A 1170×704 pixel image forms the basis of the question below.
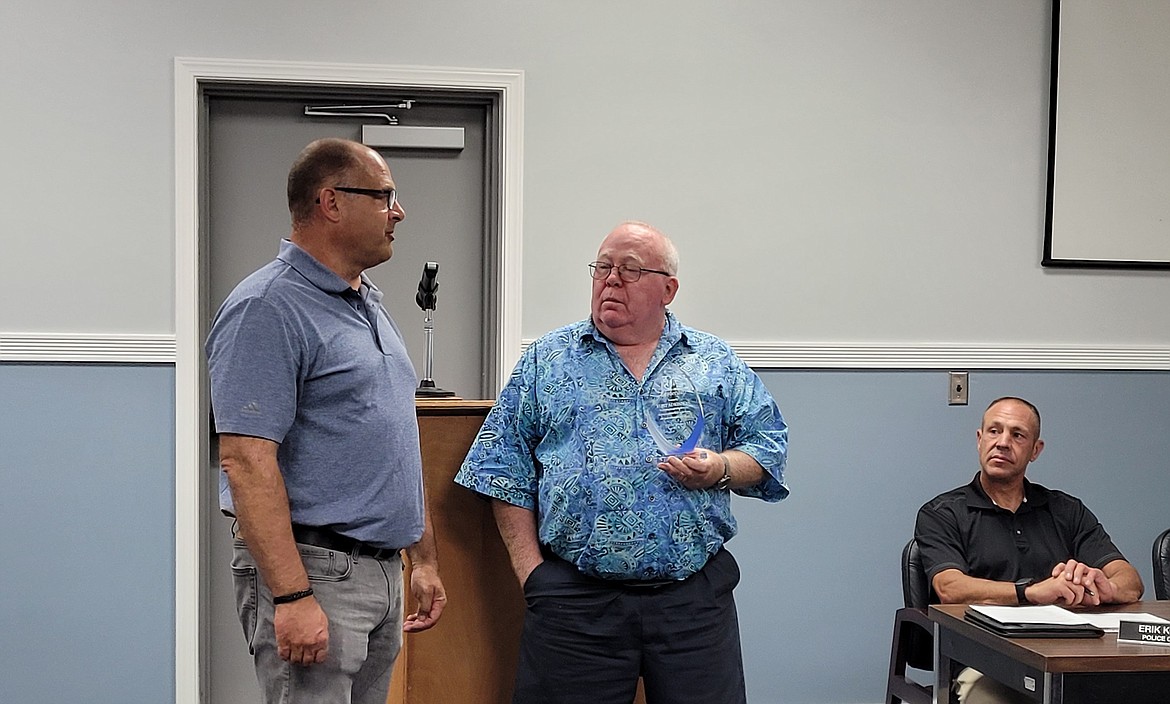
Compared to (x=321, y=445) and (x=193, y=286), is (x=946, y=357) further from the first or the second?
(x=321, y=445)

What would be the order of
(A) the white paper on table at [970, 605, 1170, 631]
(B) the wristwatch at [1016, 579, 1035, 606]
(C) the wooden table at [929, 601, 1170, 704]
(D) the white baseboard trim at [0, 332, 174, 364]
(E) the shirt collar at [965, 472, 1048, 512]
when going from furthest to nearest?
1. (D) the white baseboard trim at [0, 332, 174, 364]
2. (E) the shirt collar at [965, 472, 1048, 512]
3. (B) the wristwatch at [1016, 579, 1035, 606]
4. (A) the white paper on table at [970, 605, 1170, 631]
5. (C) the wooden table at [929, 601, 1170, 704]

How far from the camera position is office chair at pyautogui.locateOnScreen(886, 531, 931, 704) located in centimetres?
302

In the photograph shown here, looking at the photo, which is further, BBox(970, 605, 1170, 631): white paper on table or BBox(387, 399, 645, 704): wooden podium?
BBox(387, 399, 645, 704): wooden podium

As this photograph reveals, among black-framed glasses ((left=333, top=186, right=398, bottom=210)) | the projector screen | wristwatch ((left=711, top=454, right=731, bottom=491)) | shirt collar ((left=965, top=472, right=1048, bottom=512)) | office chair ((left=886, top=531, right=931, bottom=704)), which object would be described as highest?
the projector screen

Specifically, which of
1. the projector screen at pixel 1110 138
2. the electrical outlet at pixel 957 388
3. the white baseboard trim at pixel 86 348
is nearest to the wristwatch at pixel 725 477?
the electrical outlet at pixel 957 388

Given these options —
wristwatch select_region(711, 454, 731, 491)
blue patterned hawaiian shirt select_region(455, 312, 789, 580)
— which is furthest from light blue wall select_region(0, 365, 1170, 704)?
wristwatch select_region(711, 454, 731, 491)

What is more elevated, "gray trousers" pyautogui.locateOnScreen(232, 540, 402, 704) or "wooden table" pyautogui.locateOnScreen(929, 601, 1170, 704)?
"gray trousers" pyautogui.locateOnScreen(232, 540, 402, 704)

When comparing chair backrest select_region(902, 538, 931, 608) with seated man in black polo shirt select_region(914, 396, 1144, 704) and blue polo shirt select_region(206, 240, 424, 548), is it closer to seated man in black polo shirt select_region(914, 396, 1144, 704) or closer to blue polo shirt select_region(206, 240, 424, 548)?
seated man in black polo shirt select_region(914, 396, 1144, 704)

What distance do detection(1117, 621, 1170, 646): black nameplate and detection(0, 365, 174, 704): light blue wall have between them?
2.73m

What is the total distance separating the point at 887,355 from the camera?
404cm

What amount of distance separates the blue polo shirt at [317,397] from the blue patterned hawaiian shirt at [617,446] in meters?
0.46

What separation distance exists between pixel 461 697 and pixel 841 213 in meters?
2.14

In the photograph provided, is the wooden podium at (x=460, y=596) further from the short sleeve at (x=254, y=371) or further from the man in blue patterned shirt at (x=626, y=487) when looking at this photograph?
the short sleeve at (x=254, y=371)

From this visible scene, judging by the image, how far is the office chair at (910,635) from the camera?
3016mm
